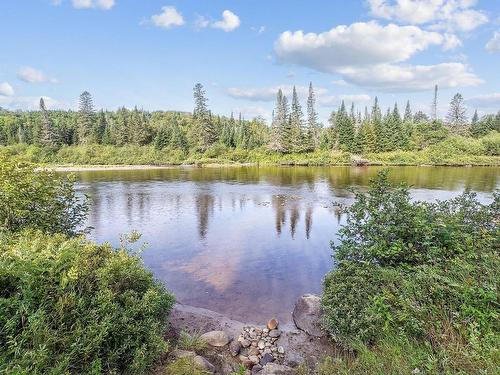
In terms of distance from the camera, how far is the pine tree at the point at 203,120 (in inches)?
3083

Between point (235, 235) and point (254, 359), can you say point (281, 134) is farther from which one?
point (254, 359)

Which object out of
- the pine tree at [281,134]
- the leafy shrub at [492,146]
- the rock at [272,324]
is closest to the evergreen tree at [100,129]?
the pine tree at [281,134]

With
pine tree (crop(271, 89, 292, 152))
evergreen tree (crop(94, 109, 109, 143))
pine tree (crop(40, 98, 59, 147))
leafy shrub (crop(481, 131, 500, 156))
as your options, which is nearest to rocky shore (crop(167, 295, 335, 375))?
pine tree (crop(271, 89, 292, 152))

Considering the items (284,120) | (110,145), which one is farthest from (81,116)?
(284,120)

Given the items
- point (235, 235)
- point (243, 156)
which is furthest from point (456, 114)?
point (235, 235)

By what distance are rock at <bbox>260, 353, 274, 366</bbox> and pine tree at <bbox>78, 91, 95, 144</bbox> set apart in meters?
88.4

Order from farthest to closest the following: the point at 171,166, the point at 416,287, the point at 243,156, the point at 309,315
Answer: the point at 243,156 < the point at 171,166 < the point at 309,315 < the point at 416,287

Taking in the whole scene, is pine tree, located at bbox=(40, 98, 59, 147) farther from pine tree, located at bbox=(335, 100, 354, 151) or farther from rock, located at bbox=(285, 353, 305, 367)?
rock, located at bbox=(285, 353, 305, 367)

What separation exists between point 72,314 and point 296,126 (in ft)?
239

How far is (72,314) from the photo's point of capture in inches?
209

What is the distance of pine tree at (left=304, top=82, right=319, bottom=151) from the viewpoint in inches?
2948

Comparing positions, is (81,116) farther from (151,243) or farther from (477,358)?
(477,358)

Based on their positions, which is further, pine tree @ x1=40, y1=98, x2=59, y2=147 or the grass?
pine tree @ x1=40, y1=98, x2=59, y2=147

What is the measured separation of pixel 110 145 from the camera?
3243 inches
